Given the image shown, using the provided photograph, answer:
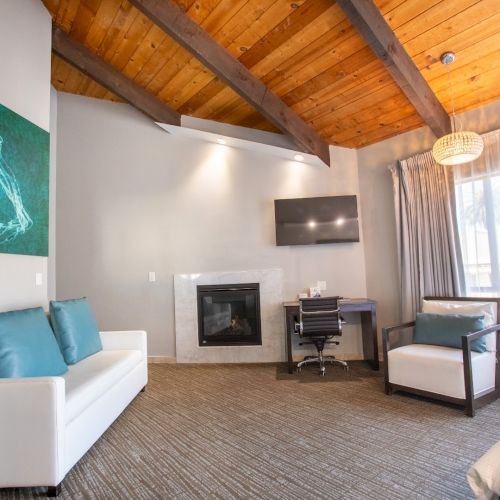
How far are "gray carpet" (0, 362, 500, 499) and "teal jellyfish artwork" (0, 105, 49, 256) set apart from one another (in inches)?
66.0

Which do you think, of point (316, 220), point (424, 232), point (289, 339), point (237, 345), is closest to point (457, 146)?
point (424, 232)

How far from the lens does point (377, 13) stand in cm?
263

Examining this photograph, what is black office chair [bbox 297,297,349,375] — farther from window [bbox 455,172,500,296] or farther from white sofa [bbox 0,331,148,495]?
white sofa [bbox 0,331,148,495]

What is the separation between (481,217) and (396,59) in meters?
1.74

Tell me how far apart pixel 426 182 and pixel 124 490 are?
386cm

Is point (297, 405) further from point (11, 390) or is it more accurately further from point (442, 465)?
point (11, 390)

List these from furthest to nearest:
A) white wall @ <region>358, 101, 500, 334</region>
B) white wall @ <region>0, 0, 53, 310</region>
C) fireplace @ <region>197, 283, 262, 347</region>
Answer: fireplace @ <region>197, 283, 262, 347</region> < white wall @ <region>358, 101, 500, 334</region> < white wall @ <region>0, 0, 53, 310</region>

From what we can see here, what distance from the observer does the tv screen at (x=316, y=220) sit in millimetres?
4262

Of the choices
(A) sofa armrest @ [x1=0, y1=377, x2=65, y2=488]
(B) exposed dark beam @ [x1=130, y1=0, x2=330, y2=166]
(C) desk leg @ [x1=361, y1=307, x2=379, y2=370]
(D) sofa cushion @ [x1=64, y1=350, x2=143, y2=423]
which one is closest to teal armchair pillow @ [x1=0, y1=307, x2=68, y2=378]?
(D) sofa cushion @ [x1=64, y1=350, x2=143, y2=423]

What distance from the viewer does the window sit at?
127 inches

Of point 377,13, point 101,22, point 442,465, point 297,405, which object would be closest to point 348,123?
point 377,13

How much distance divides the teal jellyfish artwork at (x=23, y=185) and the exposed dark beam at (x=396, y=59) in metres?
2.74

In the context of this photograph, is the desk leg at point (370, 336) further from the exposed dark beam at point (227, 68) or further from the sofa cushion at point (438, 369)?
the exposed dark beam at point (227, 68)

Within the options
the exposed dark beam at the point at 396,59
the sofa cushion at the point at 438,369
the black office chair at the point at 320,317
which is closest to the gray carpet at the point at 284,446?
the sofa cushion at the point at 438,369
